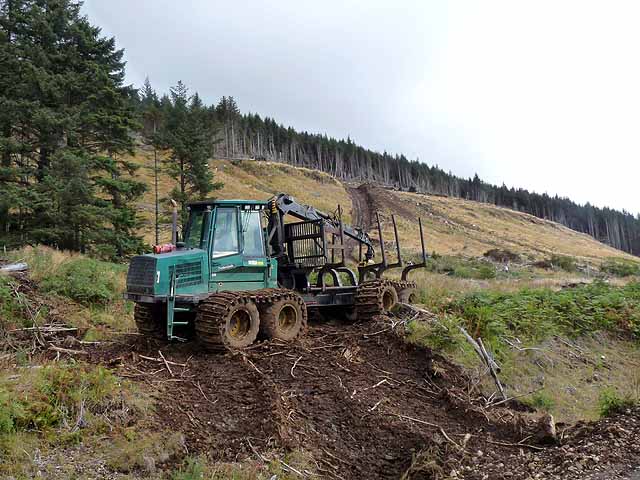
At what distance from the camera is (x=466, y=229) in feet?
245

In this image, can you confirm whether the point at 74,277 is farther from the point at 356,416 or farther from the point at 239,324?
the point at 356,416

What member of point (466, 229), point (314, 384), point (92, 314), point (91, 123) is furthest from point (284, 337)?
point (466, 229)

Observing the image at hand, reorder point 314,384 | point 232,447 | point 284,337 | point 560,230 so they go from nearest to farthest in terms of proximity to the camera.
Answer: point 232,447
point 314,384
point 284,337
point 560,230

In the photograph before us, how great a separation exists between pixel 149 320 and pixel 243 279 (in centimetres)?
200

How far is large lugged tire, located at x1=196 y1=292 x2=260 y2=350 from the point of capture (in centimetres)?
877

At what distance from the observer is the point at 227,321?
8875 mm

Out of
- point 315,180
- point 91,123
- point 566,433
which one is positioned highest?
point 315,180

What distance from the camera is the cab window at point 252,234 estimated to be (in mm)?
10434

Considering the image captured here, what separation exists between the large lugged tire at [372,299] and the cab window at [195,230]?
172 inches

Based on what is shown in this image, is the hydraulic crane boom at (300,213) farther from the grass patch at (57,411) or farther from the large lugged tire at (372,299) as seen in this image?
the grass patch at (57,411)

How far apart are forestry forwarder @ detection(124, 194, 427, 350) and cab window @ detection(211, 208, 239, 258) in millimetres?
20

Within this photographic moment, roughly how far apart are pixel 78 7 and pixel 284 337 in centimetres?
2137

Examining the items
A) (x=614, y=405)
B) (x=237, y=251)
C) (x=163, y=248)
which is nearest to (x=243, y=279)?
(x=237, y=251)

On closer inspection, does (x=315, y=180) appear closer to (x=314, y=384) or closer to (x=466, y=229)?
(x=466, y=229)
